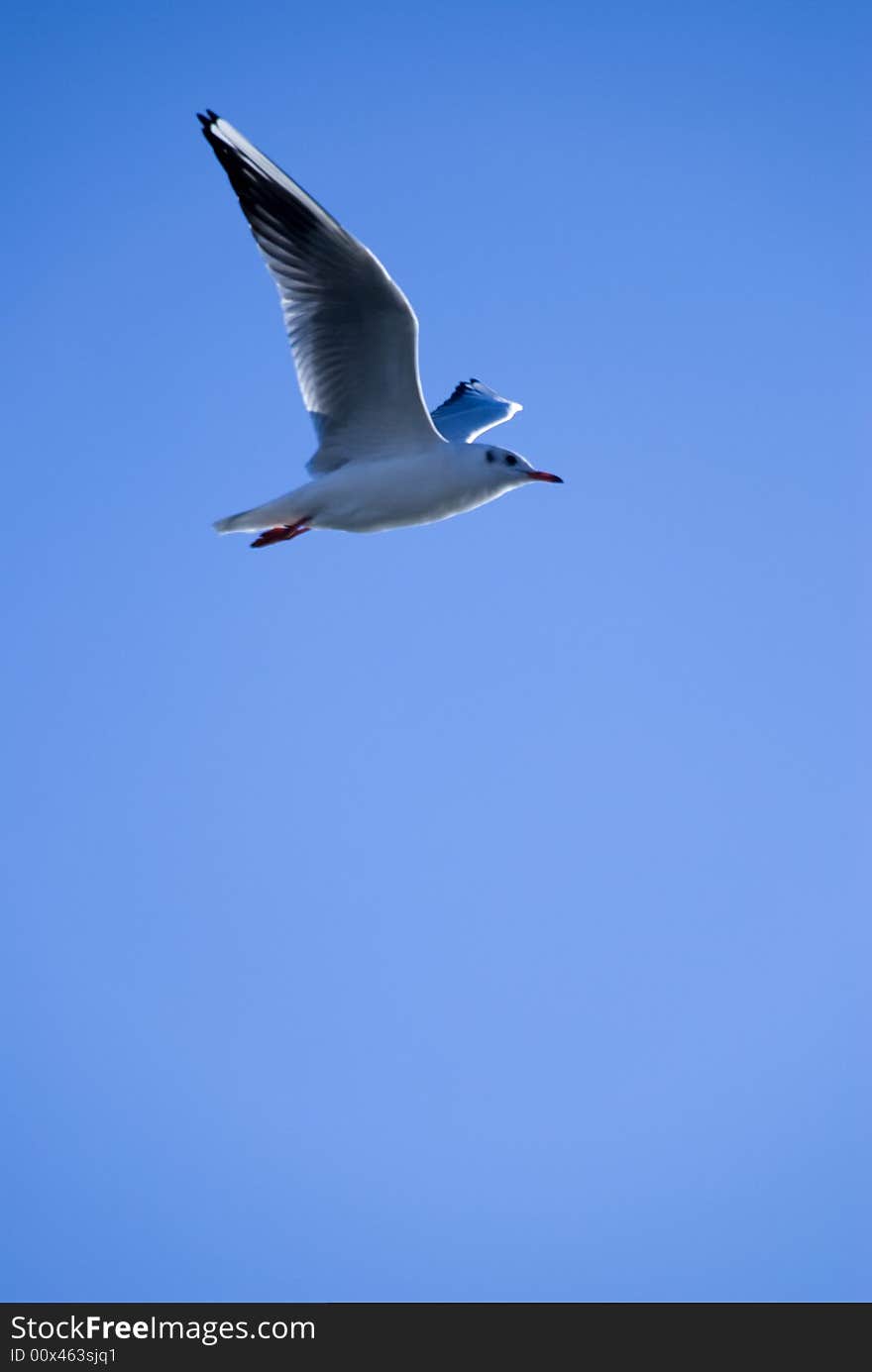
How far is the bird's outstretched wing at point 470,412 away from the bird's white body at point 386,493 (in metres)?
1.20

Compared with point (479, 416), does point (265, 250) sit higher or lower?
lower

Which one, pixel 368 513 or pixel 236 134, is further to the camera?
pixel 368 513

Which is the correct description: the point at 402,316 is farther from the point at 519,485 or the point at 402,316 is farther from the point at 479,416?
the point at 479,416

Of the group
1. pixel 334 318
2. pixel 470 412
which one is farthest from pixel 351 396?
pixel 470 412

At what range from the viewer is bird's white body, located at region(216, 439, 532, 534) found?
7918mm

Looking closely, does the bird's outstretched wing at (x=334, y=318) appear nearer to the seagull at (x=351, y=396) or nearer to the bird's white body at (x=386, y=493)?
the seagull at (x=351, y=396)

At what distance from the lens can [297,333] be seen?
25.9ft

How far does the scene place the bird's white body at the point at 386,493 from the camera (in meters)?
7.92

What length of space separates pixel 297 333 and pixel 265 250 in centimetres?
41

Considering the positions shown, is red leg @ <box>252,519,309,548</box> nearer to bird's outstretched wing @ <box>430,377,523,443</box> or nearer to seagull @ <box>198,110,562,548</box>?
seagull @ <box>198,110,562,548</box>

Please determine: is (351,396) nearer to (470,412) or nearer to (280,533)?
(280,533)

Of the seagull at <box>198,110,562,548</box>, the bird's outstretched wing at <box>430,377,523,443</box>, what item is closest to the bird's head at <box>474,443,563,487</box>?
the seagull at <box>198,110,562,548</box>
